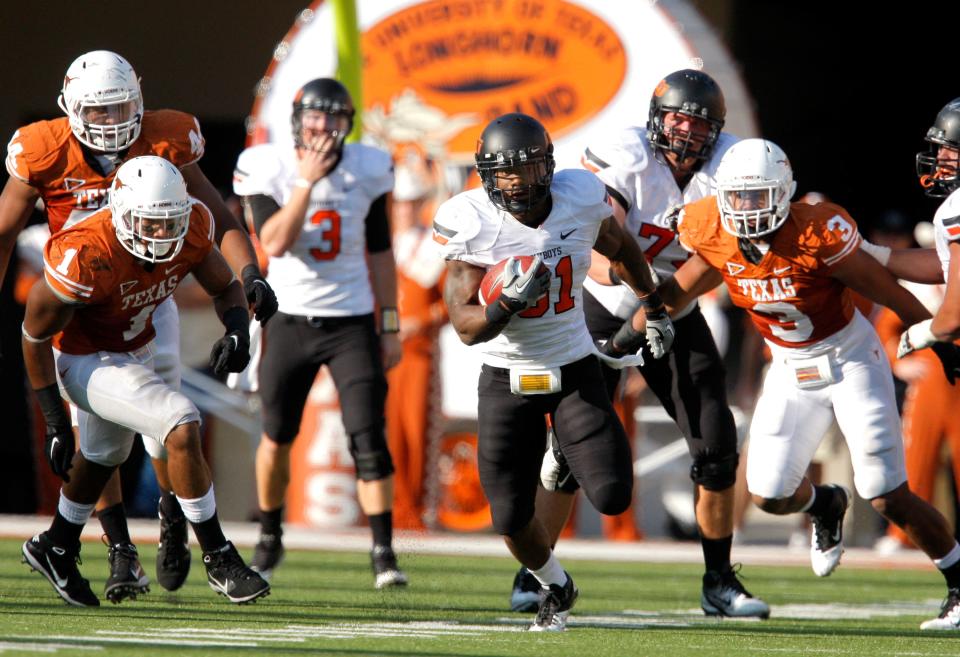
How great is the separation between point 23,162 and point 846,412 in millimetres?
2995

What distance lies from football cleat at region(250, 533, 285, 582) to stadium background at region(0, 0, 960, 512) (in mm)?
6021

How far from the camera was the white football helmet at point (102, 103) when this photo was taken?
572cm

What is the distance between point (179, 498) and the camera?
5.57 meters

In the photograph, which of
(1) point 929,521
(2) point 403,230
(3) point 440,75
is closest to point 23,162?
(1) point 929,521

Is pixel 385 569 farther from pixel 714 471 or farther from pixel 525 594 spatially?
pixel 714 471

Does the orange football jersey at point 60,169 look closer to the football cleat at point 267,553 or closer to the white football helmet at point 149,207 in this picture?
the white football helmet at point 149,207

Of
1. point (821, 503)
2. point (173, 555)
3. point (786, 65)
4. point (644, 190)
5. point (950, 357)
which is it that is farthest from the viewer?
point (786, 65)

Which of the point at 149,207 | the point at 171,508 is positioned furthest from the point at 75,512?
the point at 149,207

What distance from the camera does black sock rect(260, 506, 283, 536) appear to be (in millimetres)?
6867

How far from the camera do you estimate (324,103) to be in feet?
22.4

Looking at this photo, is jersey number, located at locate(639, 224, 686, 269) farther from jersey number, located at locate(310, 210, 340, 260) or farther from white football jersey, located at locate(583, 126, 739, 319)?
jersey number, located at locate(310, 210, 340, 260)

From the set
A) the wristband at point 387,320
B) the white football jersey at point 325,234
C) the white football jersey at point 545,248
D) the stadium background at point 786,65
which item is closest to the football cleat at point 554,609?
the white football jersey at point 545,248

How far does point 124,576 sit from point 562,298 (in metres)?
1.87

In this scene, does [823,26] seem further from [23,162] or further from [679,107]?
[23,162]
